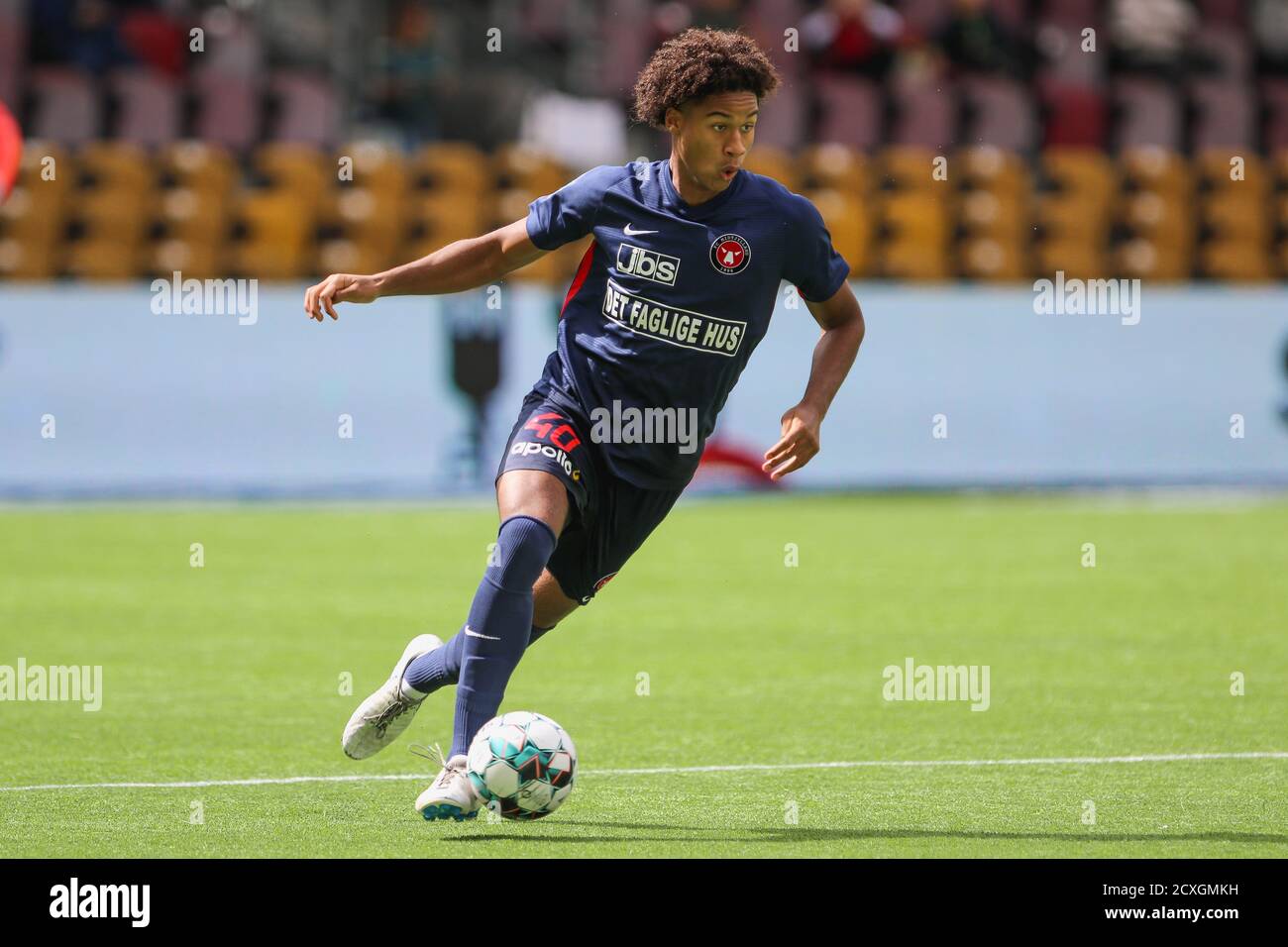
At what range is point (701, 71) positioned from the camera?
6738 mm

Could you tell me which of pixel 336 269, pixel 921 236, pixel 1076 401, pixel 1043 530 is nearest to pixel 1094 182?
pixel 921 236

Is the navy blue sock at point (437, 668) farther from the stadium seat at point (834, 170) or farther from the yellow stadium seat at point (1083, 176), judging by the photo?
the yellow stadium seat at point (1083, 176)

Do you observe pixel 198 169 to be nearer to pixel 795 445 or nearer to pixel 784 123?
pixel 784 123

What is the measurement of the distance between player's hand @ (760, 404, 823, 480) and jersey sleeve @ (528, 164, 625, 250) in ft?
3.34

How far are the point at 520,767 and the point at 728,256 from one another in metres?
1.87

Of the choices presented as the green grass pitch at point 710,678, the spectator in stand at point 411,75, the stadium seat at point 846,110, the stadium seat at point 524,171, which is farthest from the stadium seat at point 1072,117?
the spectator in stand at point 411,75

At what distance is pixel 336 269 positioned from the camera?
20.2 meters

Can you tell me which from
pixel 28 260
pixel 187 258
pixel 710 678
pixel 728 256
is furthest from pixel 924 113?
pixel 728 256

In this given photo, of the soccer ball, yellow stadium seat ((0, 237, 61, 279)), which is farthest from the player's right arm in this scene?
yellow stadium seat ((0, 237, 61, 279))

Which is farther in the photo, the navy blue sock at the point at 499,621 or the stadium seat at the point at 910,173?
the stadium seat at the point at 910,173

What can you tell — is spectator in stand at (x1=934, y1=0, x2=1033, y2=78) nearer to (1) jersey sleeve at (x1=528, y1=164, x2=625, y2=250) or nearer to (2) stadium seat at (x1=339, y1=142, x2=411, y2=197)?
(2) stadium seat at (x1=339, y1=142, x2=411, y2=197)

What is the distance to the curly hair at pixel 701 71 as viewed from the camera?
22.1ft

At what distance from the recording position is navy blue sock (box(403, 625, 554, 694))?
7133 millimetres
